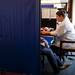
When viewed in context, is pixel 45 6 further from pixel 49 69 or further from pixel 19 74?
pixel 19 74

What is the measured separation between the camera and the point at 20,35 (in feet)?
7.52

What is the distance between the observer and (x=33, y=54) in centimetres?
229

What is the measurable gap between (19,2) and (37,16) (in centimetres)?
25

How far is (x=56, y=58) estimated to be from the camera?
3.75 m

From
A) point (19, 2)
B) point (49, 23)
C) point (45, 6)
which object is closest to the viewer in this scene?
point (19, 2)

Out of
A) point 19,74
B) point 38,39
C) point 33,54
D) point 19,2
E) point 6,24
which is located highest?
point 19,2

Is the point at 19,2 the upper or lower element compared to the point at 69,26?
upper

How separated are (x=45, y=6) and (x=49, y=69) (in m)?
2.09

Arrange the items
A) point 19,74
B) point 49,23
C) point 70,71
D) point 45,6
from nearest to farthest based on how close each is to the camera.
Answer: point 19,74 < point 70,71 < point 49,23 < point 45,6

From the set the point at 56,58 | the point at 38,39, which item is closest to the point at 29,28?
the point at 38,39

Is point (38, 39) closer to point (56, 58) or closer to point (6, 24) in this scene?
point (6, 24)

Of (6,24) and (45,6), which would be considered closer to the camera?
(6,24)

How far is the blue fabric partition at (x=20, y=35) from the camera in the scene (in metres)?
2.23

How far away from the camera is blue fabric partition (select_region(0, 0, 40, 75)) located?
2227 millimetres
